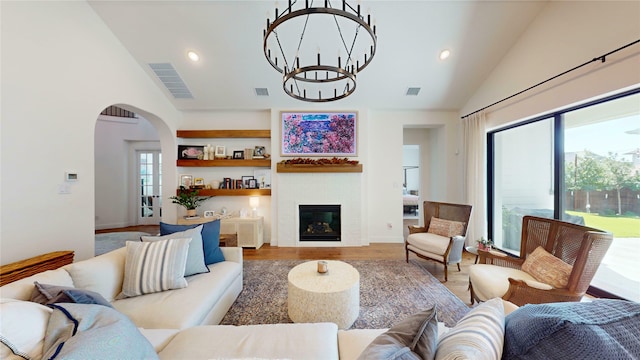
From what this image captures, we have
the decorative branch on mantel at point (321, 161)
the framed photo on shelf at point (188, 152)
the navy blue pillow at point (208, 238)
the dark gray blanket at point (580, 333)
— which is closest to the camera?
the dark gray blanket at point (580, 333)

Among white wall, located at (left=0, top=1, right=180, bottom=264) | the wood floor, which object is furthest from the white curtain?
white wall, located at (left=0, top=1, right=180, bottom=264)

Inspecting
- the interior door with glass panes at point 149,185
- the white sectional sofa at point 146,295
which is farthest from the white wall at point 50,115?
the interior door with glass panes at point 149,185

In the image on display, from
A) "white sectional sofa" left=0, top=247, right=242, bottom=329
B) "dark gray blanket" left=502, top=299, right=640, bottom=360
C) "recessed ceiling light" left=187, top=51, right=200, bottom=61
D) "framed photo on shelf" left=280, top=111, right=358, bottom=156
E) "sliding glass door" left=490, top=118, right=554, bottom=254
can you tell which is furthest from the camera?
"framed photo on shelf" left=280, top=111, right=358, bottom=156

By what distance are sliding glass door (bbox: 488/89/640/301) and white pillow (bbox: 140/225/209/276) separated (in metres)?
4.25

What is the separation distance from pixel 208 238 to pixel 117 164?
571 cm

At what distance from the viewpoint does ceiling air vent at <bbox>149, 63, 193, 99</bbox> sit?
3.62 metres

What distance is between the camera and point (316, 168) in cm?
434

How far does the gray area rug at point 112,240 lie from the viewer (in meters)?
4.16

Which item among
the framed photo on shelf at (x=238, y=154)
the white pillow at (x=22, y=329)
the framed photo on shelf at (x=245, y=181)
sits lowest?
the white pillow at (x=22, y=329)

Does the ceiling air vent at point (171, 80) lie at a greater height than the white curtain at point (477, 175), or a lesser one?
greater

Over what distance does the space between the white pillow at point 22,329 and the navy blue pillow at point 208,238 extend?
48.7 inches

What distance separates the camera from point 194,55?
11.4ft

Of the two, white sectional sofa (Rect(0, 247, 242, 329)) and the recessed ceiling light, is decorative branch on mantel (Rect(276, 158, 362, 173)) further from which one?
white sectional sofa (Rect(0, 247, 242, 329))

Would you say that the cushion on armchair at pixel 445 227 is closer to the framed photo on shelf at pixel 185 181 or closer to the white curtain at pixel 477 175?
the white curtain at pixel 477 175
